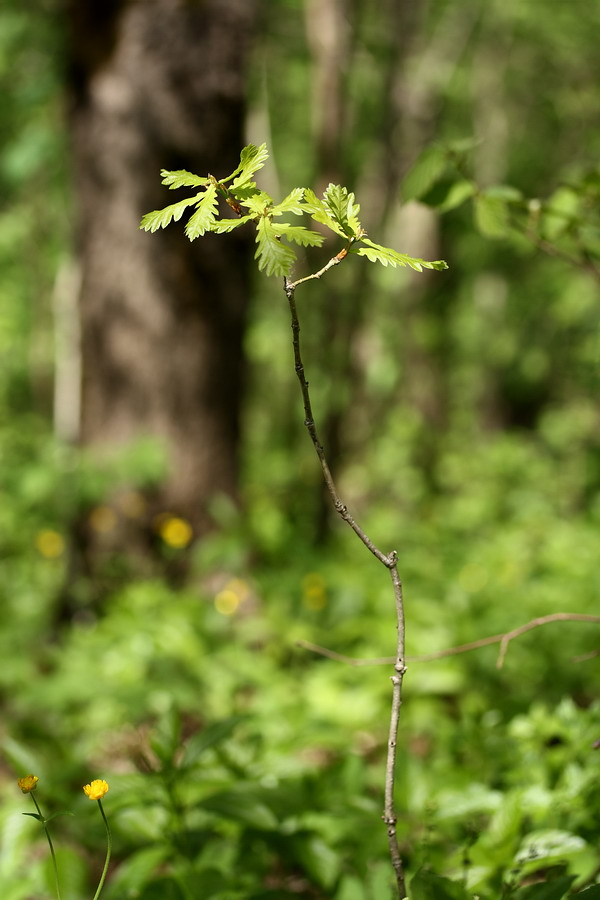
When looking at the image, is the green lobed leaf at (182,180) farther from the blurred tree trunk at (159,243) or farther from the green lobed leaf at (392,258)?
the blurred tree trunk at (159,243)

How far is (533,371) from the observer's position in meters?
8.84

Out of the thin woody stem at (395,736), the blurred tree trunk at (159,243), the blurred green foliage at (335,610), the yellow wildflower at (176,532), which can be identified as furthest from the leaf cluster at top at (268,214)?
the yellow wildflower at (176,532)

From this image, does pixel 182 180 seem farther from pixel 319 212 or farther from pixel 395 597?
pixel 395 597

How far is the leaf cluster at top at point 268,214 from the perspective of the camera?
0.86 meters

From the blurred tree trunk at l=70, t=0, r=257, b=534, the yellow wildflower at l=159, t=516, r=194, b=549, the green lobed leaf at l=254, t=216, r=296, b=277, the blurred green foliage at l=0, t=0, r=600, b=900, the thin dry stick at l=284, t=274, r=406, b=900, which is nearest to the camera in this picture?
the green lobed leaf at l=254, t=216, r=296, b=277

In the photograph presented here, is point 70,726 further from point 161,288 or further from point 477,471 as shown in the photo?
point 477,471

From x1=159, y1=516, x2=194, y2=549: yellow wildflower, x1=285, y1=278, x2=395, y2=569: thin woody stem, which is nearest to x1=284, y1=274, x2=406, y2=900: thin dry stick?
x1=285, y1=278, x2=395, y2=569: thin woody stem

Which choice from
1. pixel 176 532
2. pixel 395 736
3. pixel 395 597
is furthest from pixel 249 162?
pixel 176 532

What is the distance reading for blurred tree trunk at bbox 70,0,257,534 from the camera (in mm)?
3172

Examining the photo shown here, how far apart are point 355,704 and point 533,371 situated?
7214 mm

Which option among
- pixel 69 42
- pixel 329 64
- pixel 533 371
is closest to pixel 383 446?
pixel 533 371

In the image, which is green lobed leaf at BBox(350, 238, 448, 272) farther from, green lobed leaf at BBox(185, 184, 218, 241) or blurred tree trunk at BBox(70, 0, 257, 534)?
blurred tree trunk at BBox(70, 0, 257, 534)

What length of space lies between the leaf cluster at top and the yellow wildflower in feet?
8.31

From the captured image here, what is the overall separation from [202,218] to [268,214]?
9 centimetres
